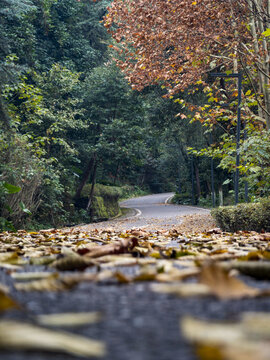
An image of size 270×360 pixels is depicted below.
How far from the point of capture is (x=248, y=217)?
6.67m

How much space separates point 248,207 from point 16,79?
8.54m

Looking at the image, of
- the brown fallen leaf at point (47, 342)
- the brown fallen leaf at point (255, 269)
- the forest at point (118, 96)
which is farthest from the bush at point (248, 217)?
the brown fallen leaf at point (47, 342)

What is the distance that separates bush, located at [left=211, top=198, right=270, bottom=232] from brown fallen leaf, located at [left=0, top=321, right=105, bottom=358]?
17.8ft

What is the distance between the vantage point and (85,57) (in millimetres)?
22438

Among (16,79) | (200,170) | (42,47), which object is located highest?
(42,47)

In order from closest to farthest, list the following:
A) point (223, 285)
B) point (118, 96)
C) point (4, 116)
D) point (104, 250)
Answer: point (223, 285) → point (104, 250) → point (4, 116) → point (118, 96)

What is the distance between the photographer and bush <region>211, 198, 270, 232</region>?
20.3 ft

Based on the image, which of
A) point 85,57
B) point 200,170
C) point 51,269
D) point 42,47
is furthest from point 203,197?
point 51,269

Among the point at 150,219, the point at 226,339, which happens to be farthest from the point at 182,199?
the point at 226,339

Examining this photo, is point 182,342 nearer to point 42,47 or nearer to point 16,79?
point 16,79

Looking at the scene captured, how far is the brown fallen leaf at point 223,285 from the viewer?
1.05 meters

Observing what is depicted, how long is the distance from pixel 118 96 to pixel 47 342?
19.7m

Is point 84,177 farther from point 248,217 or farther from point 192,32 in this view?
point 248,217

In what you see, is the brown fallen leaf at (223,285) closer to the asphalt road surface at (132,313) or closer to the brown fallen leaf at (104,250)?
the asphalt road surface at (132,313)
